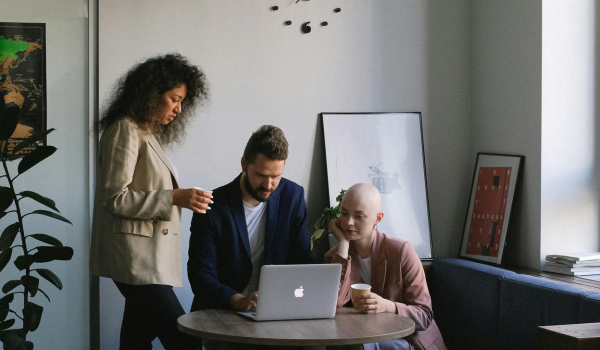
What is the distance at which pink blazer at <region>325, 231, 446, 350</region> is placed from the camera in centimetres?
250

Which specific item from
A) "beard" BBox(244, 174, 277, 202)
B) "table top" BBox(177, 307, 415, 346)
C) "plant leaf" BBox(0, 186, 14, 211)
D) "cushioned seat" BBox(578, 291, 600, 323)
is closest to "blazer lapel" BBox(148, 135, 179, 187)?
"beard" BBox(244, 174, 277, 202)

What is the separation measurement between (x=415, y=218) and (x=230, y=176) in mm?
1210

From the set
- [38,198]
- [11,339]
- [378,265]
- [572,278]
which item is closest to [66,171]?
[38,198]

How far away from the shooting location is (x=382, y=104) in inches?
148

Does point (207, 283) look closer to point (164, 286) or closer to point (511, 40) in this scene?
point (164, 286)

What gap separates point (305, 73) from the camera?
363 cm

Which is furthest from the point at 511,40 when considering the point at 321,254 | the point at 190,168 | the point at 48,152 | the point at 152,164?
the point at 48,152

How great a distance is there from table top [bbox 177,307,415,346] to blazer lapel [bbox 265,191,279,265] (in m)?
0.39

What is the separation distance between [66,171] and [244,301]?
157 cm

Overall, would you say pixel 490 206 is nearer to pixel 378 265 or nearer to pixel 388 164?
pixel 388 164

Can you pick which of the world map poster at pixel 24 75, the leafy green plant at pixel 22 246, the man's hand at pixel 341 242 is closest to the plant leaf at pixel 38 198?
the leafy green plant at pixel 22 246

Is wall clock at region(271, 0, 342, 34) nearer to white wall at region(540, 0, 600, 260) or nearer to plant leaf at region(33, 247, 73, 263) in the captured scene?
white wall at region(540, 0, 600, 260)

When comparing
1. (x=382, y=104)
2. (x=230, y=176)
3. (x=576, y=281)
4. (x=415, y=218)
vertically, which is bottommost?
(x=576, y=281)

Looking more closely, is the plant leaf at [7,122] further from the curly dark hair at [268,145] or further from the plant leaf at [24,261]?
the curly dark hair at [268,145]
